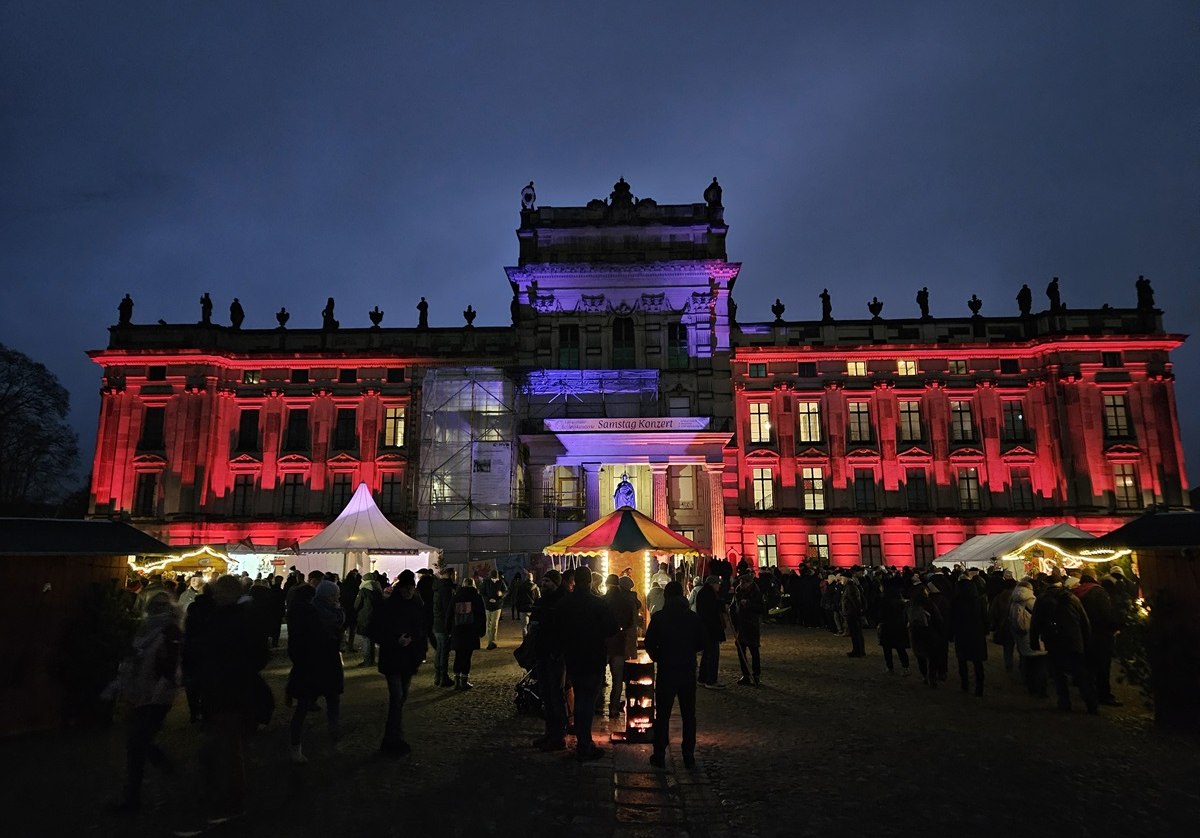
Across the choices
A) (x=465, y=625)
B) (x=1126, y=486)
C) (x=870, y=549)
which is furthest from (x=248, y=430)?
(x=1126, y=486)

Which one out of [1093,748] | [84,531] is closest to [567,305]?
[84,531]

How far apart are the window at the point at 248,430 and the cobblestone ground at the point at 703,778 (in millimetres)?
34654

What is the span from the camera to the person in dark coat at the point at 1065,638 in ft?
36.1

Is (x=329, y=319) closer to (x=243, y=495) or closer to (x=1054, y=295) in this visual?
(x=243, y=495)

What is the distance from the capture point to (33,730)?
382 inches

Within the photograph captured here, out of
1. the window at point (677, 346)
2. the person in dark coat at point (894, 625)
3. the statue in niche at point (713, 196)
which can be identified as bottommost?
the person in dark coat at point (894, 625)

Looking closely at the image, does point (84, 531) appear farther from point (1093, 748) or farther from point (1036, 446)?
point (1036, 446)

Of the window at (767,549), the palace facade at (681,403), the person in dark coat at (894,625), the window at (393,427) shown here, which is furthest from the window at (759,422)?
the person in dark coat at (894,625)

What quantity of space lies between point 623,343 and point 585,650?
31.5 metres

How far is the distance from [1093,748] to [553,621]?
6474 millimetres

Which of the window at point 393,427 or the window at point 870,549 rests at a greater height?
the window at point 393,427

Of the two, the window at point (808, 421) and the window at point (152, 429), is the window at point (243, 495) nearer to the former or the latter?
the window at point (152, 429)

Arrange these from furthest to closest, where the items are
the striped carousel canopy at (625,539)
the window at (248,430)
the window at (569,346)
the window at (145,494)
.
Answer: the window at (248,430) < the window at (145,494) < the window at (569,346) < the striped carousel canopy at (625,539)

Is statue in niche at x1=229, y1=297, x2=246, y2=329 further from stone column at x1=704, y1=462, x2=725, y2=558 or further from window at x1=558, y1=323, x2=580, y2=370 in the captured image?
stone column at x1=704, y1=462, x2=725, y2=558
